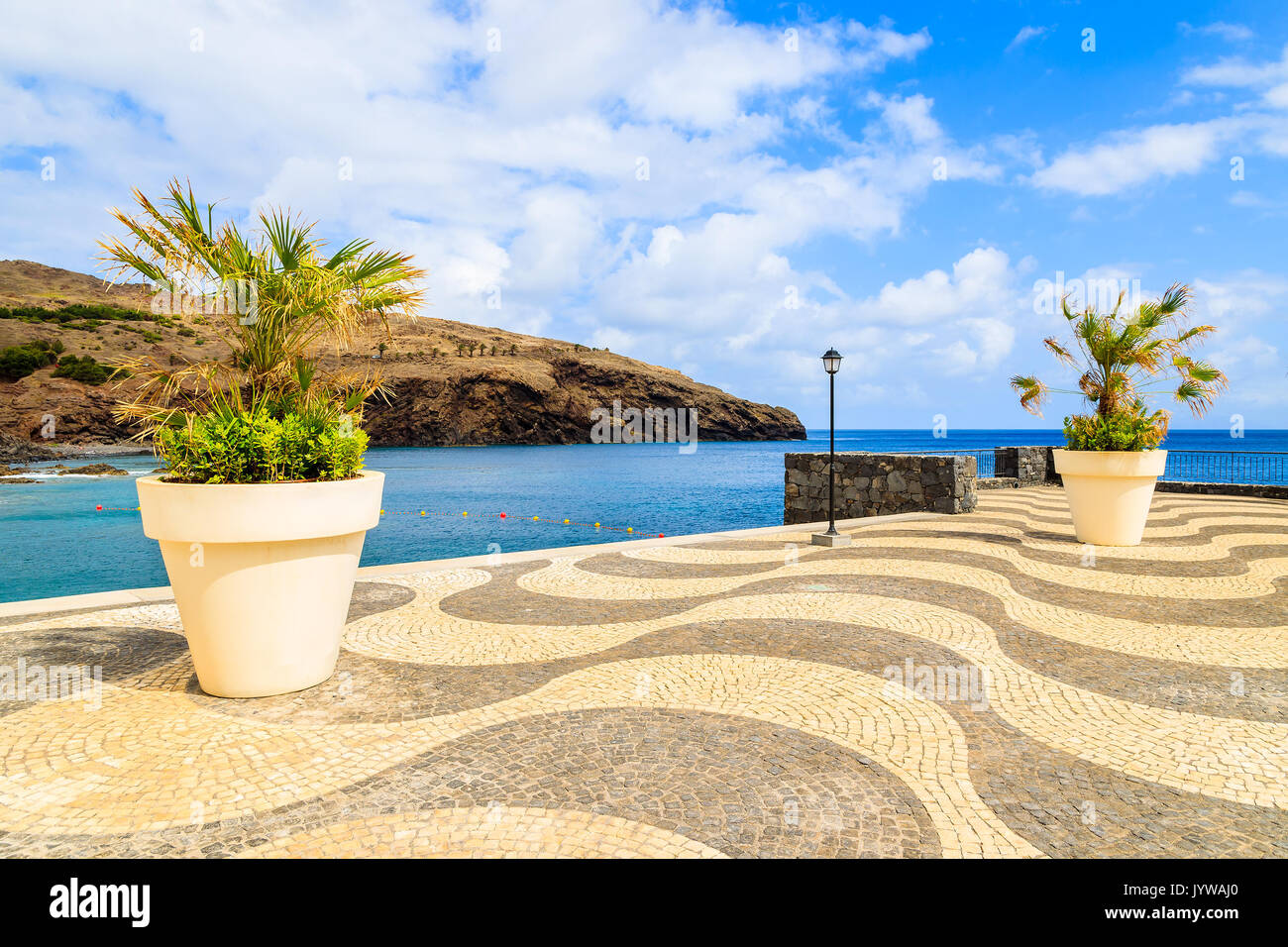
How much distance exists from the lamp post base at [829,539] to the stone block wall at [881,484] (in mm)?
5192

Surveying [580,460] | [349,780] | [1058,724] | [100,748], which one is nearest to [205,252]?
[100,748]

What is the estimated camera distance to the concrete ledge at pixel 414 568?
20.2 feet

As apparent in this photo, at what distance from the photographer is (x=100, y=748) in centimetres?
339

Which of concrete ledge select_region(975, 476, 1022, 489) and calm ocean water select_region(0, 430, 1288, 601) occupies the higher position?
concrete ledge select_region(975, 476, 1022, 489)

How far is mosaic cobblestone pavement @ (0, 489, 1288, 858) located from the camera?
2.66 m

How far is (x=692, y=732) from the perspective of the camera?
3.58 metres

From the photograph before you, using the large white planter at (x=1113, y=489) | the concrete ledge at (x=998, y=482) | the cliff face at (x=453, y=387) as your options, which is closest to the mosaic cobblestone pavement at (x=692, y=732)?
the large white planter at (x=1113, y=489)

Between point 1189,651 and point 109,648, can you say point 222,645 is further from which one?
point 1189,651

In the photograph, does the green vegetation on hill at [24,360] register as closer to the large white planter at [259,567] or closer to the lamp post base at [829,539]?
the lamp post base at [829,539]

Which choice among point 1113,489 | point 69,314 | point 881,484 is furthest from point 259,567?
point 69,314

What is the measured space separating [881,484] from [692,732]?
13.3 m

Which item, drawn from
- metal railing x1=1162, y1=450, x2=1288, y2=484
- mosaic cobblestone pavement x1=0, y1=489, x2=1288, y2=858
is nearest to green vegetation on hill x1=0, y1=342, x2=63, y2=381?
mosaic cobblestone pavement x1=0, y1=489, x2=1288, y2=858

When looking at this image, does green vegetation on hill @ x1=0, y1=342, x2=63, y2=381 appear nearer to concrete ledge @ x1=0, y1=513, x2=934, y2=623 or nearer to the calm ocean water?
the calm ocean water
